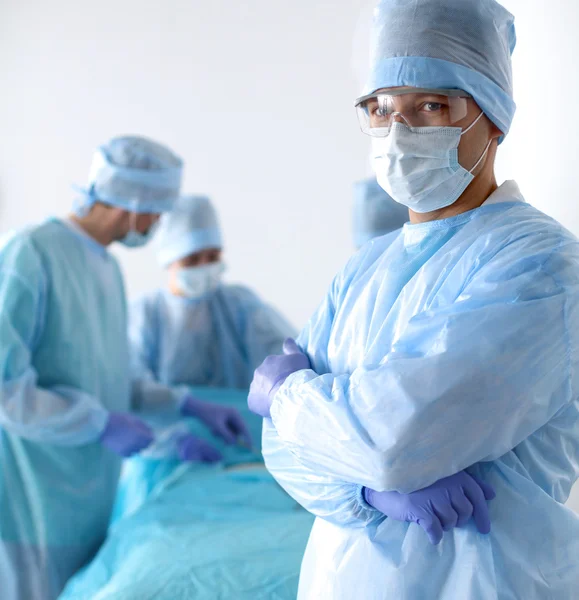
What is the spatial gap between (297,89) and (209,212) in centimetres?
73

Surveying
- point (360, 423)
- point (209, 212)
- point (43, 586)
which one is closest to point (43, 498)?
point (43, 586)

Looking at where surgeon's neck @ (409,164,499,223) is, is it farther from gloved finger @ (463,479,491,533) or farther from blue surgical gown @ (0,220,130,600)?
blue surgical gown @ (0,220,130,600)

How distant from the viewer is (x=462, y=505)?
0.98 metres

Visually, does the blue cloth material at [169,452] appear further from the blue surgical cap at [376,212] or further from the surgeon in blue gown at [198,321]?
the blue surgical cap at [376,212]

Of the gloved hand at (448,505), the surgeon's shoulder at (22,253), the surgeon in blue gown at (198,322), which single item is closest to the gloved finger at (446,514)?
the gloved hand at (448,505)

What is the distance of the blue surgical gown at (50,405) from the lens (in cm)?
216

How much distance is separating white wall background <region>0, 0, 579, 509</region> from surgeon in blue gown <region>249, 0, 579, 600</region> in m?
2.05

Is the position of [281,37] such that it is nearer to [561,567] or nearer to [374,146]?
[374,146]

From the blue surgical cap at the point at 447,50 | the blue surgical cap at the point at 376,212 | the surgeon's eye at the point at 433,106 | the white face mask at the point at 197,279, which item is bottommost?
the white face mask at the point at 197,279

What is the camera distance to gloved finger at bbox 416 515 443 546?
989mm

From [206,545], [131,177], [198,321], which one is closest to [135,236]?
[131,177]

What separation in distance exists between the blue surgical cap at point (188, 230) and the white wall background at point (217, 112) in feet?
1.30

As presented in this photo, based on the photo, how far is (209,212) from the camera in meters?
3.13

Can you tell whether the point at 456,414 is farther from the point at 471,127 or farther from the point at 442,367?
the point at 471,127
